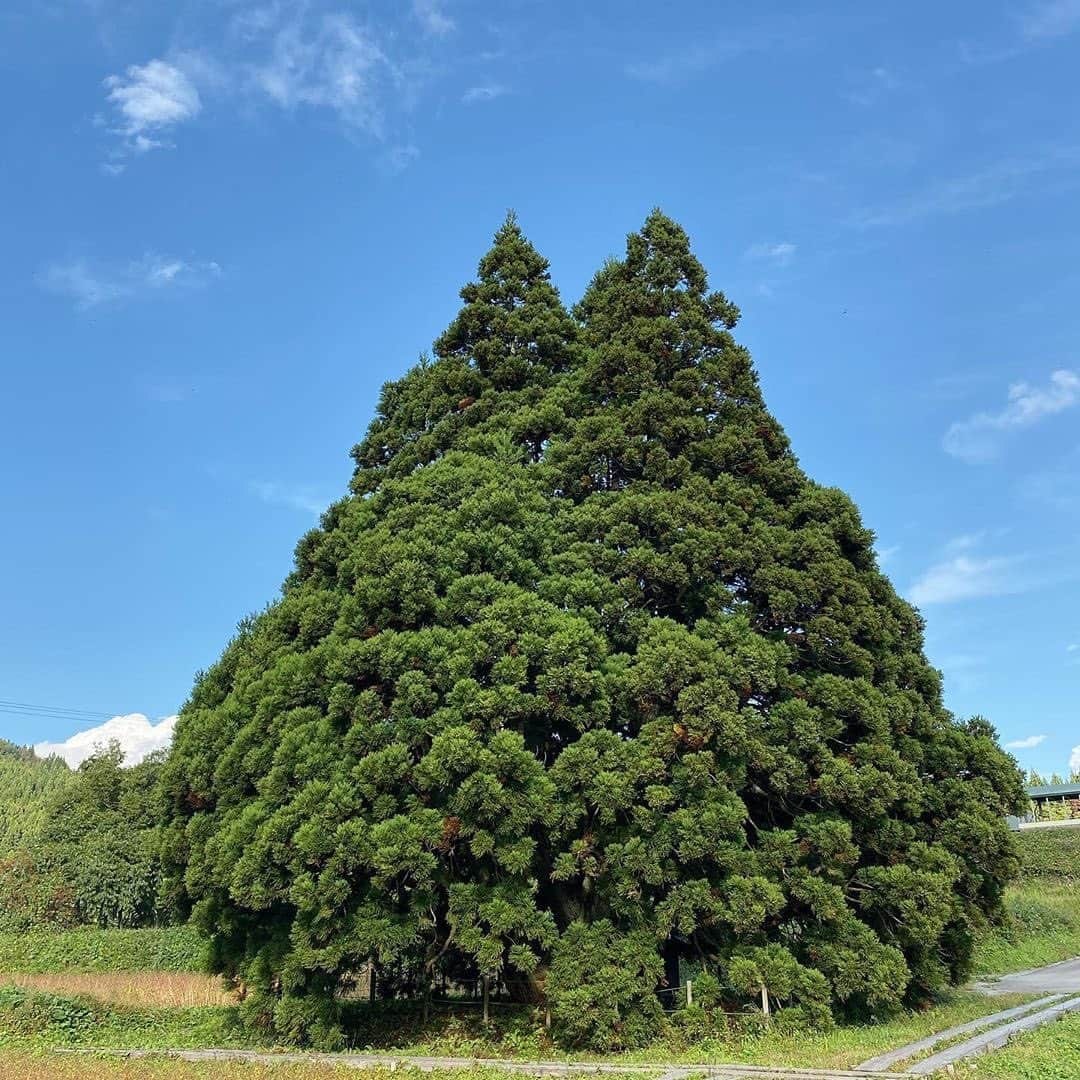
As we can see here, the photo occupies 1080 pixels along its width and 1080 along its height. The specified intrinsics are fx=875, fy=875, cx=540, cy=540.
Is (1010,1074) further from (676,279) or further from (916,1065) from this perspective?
(676,279)

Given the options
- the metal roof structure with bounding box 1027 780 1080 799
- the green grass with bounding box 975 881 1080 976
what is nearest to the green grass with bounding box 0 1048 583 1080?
the green grass with bounding box 975 881 1080 976

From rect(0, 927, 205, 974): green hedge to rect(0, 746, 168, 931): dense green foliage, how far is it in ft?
10.4

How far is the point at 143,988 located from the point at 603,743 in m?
14.8

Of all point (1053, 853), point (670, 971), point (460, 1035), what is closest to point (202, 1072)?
point (460, 1035)

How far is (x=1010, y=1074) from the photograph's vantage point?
24.9 ft

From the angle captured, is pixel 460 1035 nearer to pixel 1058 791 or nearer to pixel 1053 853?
pixel 1053 853

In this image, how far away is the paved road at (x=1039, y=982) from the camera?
55.4ft

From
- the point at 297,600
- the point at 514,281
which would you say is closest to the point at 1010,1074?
the point at 297,600

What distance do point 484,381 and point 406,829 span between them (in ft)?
27.4

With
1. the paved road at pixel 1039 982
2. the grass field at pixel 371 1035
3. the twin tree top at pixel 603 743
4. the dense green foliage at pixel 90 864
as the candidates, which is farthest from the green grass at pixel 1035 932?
the dense green foliage at pixel 90 864

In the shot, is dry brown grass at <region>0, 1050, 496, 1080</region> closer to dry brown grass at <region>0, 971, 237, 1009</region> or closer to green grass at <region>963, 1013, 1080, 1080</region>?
green grass at <region>963, 1013, 1080, 1080</region>

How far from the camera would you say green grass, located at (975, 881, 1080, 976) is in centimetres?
2405

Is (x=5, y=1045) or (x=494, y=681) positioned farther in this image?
(x=5, y=1045)

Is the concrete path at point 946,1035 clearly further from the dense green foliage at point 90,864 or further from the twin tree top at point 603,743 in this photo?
the dense green foliage at point 90,864
